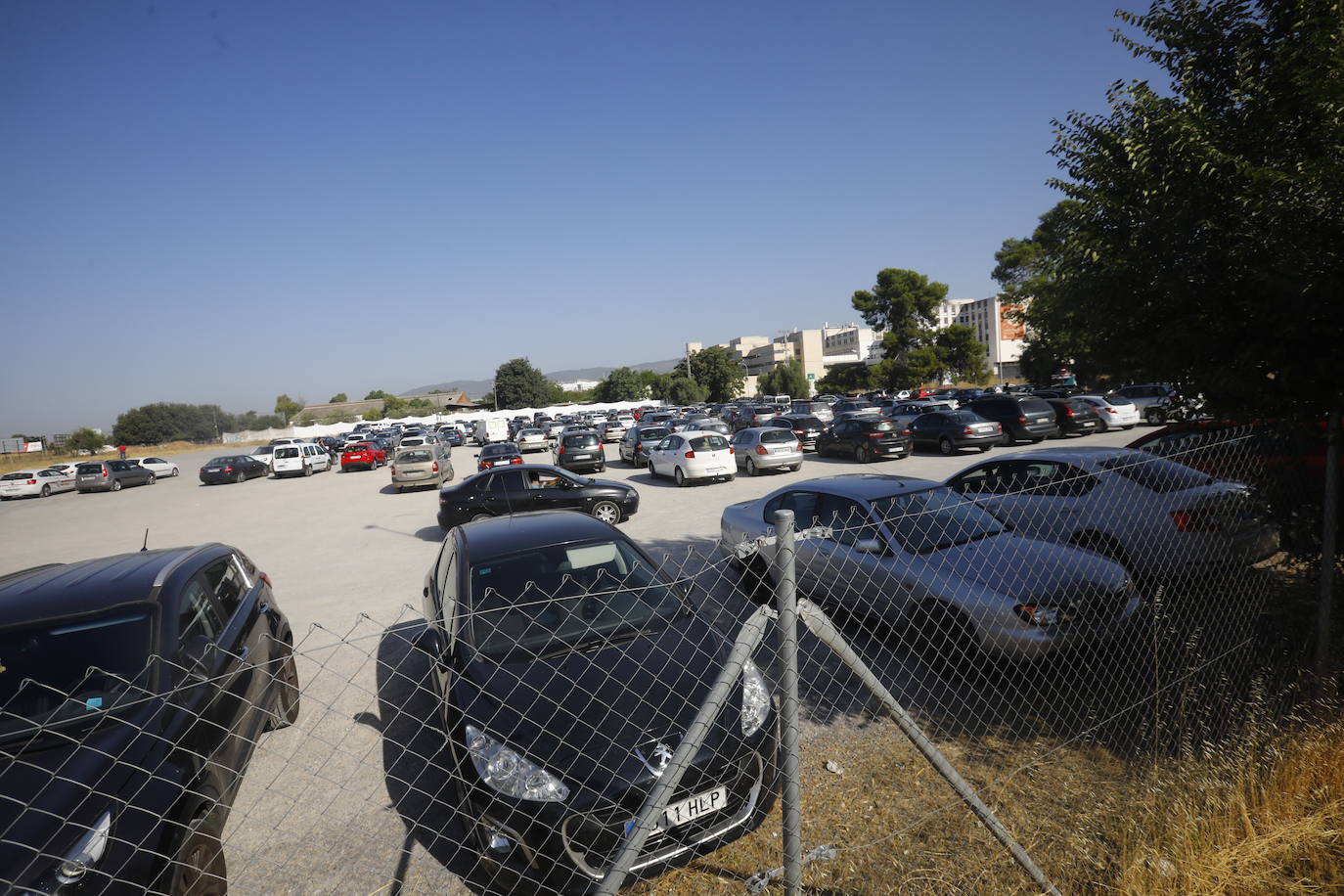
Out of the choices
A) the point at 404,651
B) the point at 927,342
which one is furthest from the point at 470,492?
the point at 927,342

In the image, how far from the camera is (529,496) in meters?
12.9

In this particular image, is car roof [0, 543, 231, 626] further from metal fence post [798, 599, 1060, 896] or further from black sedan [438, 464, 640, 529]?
black sedan [438, 464, 640, 529]

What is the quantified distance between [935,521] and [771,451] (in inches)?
544

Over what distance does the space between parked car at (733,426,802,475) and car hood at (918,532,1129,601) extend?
14065mm

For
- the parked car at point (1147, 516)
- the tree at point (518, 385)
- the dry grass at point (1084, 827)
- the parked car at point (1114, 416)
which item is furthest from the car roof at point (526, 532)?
the tree at point (518, 385)

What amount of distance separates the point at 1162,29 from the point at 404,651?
8.45 m

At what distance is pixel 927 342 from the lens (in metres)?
57.9

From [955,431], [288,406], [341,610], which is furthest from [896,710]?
[288,406]

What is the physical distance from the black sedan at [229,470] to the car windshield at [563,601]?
35107mm

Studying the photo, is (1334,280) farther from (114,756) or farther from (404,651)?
(404,651)

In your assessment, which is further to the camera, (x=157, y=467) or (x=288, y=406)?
(x=288, y=406)

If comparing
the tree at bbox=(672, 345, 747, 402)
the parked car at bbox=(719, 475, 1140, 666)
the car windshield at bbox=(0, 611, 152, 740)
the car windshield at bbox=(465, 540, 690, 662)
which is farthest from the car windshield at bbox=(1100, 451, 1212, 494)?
the tree at bbox=(672, 345, 747, 402)

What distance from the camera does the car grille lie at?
2.86 m

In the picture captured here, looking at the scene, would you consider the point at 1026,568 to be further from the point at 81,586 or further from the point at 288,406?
the point at 288,406
